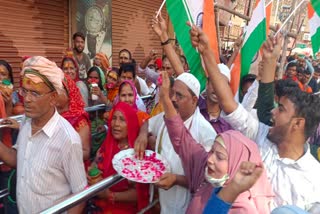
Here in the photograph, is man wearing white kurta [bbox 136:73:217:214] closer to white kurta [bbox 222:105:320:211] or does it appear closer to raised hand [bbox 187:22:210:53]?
raised hand [bbox 187:22:210:53]

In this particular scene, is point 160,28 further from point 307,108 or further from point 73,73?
point 73,73

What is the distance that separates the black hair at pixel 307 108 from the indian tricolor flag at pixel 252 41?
1.14 m

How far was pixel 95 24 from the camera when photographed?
8.09 metres

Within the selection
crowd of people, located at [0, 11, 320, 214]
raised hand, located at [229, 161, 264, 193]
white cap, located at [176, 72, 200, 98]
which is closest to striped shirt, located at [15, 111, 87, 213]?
crowd of people, located at [0, 11, 320, 214]

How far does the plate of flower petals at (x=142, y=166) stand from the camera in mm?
2057

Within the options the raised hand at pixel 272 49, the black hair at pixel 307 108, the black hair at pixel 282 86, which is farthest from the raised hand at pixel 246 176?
the raised hand at pixel 272 49

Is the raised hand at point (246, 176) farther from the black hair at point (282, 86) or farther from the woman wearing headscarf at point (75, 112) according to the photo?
the woman wearing headscarf at point (75, 112)

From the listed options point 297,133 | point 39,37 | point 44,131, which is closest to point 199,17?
point 297,133

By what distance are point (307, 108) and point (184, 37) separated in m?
1.60

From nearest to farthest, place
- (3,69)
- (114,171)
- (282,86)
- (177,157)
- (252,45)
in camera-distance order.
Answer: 1. (282,86)
2. (177,157)
3. (114,171)
4. (252,45)
5. (3,69)

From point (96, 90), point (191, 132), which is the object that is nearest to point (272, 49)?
point (191, 132)

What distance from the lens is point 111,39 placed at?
879 cm

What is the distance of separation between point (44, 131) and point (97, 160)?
0.83 meters

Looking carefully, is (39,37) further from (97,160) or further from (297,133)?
(297,133)
